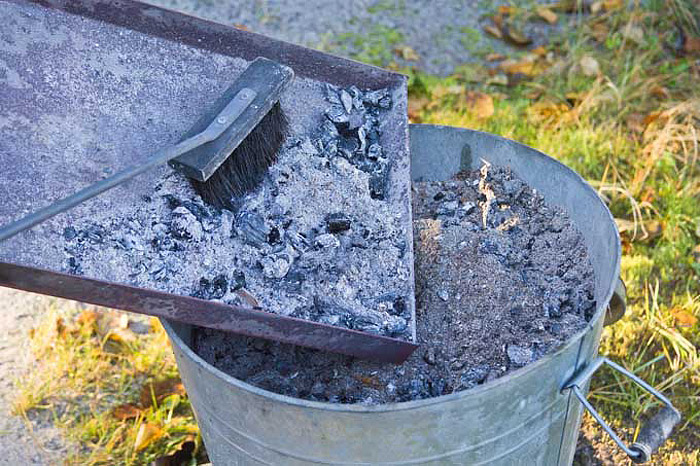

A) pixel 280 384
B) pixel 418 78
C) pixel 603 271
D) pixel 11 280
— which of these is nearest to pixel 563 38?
pixel 418 78

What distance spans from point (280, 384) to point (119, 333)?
1146 mm

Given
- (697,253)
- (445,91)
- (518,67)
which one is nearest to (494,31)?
(518,67)

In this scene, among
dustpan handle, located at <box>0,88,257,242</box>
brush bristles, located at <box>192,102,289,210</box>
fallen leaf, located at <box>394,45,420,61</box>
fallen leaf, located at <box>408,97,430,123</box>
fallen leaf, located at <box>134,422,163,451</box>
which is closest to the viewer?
dustpan handle, located at <box>0,88,257,242</box>

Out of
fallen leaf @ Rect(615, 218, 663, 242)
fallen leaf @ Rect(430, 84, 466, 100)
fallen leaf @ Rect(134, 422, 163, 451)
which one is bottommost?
fallen leaf @ Rect(134, 422, 163, 451)

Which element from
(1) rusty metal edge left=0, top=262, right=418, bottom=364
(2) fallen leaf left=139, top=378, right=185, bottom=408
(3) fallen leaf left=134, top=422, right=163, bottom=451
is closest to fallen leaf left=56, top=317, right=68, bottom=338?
(2) fallen leaf left=139, top=378, right=185, bottom=408

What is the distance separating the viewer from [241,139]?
153cm

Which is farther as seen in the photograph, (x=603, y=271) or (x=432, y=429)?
(x=603, y=271)

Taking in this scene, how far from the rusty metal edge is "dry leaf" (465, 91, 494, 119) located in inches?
78.1

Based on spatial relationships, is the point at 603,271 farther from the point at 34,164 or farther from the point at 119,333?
the point at 119,333

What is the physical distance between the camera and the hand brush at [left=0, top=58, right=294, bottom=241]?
4.87ft

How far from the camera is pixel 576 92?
3307 millimetres

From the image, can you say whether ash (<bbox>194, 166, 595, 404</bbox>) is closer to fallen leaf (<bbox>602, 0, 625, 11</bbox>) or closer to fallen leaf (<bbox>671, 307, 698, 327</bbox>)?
fallen leaf (<bbox>671, 307, 698, 327</bbox>)

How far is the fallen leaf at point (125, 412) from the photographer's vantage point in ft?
7.30

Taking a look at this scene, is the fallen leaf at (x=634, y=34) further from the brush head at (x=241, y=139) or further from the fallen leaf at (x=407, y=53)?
the brush head at (x=241, y=139)
